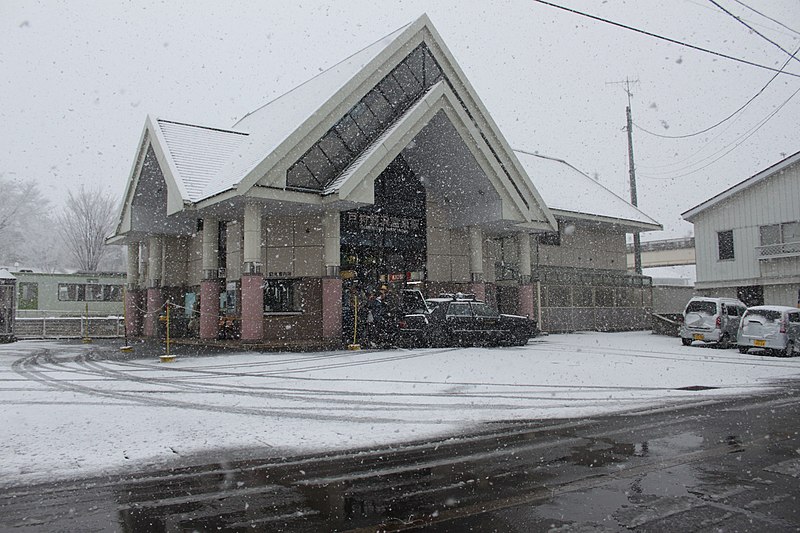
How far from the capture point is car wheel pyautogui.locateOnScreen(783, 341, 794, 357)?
1833 centimetres

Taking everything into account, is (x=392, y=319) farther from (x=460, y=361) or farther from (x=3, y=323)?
(x=3, y=323)

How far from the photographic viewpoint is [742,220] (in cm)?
2947

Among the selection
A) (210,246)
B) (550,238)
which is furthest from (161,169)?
(550,238)

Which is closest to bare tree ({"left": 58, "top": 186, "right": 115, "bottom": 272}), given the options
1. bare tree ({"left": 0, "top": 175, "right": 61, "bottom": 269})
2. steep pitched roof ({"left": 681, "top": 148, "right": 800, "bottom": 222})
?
bare tree ({"left": 0, "top": 175, "right": 61, "bottom": 269})

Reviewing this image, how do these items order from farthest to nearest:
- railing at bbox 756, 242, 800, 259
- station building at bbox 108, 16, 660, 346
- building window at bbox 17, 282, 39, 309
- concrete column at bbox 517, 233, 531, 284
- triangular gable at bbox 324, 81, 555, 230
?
building window at bbox 17, 282, 39, 309 < railing at bbox 756, 242, 800, 259 < concrete column at bbox 517, 233, 531, 284 < station building at bbox 108, 16, 660, 346 < triangular gable at bbox 324, 81, 555, 230

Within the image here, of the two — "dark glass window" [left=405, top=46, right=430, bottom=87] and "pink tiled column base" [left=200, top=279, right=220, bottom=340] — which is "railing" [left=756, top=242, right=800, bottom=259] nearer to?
"dark glass window" [left=405, top=46, right=430, bottom=87]

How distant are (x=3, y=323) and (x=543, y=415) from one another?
24.9 m

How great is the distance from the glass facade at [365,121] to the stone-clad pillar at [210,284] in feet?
13.5

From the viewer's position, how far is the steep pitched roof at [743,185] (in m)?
27.8

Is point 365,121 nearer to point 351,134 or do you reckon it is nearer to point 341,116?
point 351,134

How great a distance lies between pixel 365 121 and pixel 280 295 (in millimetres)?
6953

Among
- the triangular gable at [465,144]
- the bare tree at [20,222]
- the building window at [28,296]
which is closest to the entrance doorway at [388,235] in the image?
the triangular gable at [465,144]

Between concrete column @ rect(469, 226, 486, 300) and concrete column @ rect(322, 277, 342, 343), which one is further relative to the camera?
concrete column @ rect(469, 226, 486, 300)

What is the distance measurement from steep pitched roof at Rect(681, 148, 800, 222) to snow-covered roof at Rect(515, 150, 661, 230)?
2.98m
